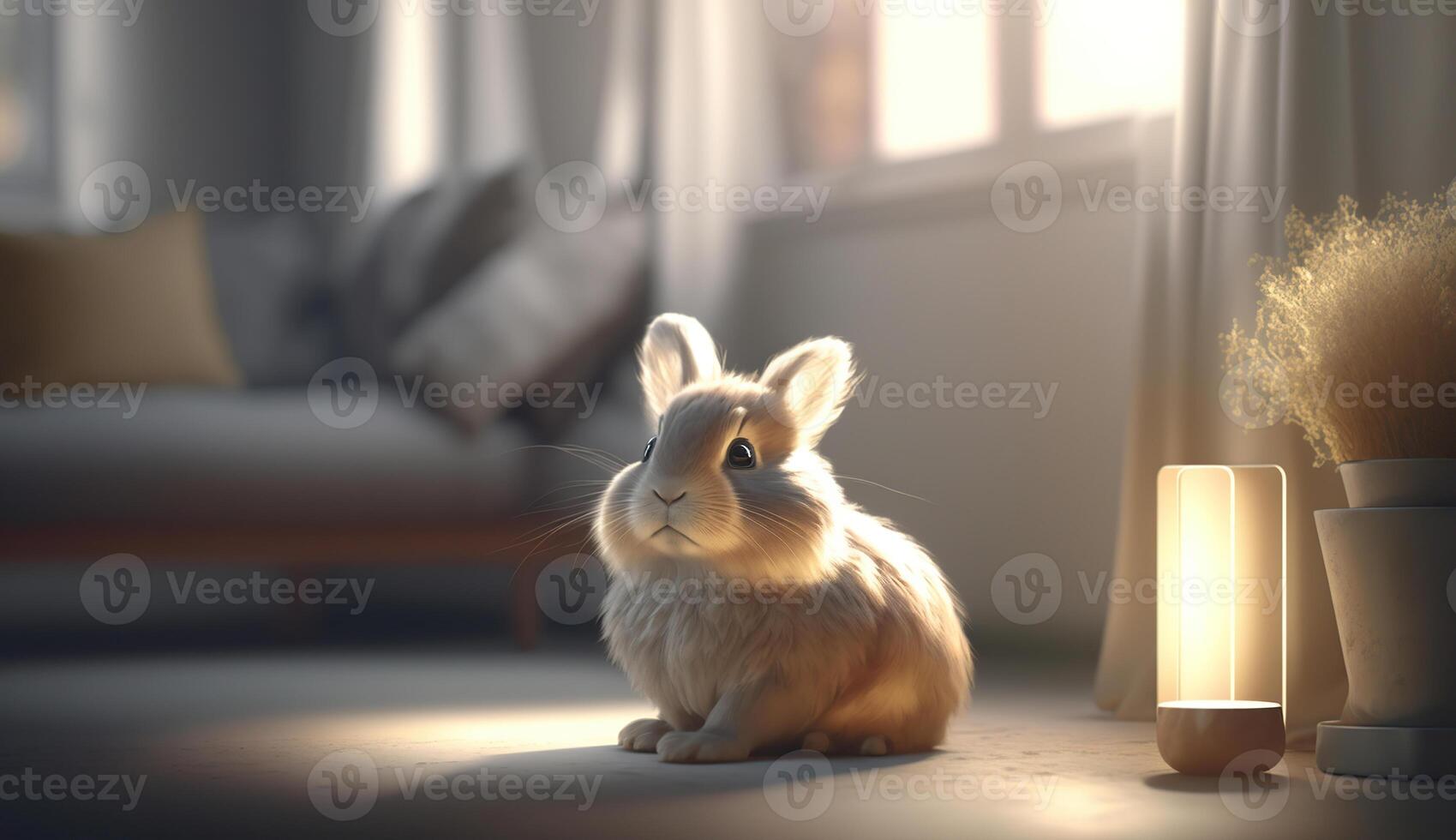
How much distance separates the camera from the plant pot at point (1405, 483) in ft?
5.52

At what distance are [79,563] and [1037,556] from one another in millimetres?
2271

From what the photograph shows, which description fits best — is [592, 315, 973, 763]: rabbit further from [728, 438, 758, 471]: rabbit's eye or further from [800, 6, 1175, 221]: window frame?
[800, 6, 1175, 221]: window frame

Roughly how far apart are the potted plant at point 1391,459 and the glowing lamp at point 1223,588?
9cm

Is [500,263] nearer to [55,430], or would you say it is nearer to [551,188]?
[551,188]

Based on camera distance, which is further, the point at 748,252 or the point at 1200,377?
the point at 748,252

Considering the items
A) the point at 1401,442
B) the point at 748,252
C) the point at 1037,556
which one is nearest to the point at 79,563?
the point at 748,252

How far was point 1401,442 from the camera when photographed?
173 cm

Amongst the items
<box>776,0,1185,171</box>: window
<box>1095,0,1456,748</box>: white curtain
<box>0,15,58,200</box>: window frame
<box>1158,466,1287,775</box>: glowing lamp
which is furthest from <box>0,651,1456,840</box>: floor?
<box>0,15,58,200</box>: window frame

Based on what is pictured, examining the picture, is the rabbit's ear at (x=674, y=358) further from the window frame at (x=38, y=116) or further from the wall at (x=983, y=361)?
the window frame at (x=38, y=116)

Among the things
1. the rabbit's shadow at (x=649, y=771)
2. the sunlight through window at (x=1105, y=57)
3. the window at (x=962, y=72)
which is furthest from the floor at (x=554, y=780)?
the window at (x=962, y=72)

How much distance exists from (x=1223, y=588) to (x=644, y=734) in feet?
2.24

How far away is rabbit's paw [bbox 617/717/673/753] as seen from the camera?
5.92 ft

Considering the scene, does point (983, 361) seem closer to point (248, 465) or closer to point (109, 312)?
point (248, 465)

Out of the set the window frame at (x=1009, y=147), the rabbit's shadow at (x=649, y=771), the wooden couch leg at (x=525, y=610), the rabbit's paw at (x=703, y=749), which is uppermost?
the window frame at (x=1009, y=147)
